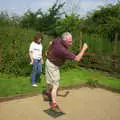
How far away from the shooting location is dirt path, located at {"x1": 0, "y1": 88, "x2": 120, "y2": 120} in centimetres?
467

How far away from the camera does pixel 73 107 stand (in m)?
5.30

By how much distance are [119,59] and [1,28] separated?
5.11m

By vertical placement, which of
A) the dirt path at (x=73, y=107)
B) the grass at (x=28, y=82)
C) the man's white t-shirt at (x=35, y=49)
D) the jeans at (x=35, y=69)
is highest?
the man's white t-shirt at (x=35, y=49)

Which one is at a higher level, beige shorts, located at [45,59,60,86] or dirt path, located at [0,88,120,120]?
beige shorts, located at [45,59,60,86]

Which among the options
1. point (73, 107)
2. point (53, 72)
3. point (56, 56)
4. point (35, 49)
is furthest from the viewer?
point (35, 49)

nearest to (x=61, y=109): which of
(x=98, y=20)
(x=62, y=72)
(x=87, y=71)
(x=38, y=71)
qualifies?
(x=38, y=71)

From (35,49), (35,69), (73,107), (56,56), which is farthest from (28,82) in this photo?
(56,56)

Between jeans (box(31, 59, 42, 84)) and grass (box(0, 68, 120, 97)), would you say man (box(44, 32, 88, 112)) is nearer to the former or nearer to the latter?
grass (box(0, 68, 120, 97))

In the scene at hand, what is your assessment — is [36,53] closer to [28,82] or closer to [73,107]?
[28,82]

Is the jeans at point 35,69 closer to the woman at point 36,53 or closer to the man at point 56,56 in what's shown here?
the woman at point 36,53

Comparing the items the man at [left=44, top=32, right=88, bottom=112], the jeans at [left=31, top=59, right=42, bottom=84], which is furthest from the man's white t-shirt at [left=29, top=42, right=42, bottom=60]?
the man at [left=44, top=32, right=88, bottom=112]

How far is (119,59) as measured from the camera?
998 cm

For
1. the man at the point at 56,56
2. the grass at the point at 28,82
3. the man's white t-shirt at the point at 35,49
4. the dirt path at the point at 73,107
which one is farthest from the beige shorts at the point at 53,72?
the man's white t-shirt at the point at 35,49

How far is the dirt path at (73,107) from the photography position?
467 cm
